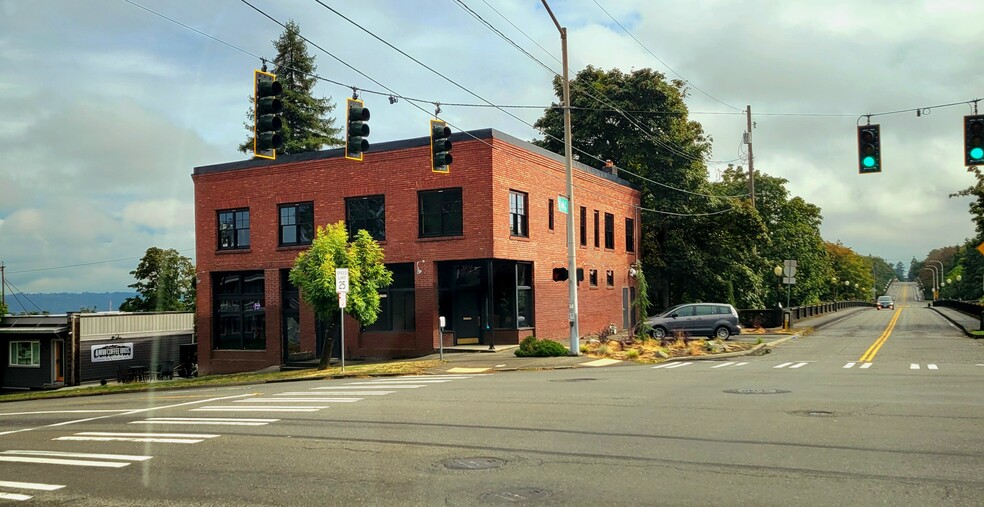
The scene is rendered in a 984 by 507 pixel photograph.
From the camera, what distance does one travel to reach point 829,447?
9352 mm

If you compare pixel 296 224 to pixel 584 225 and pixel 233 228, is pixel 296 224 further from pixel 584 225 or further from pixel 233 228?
pixel 584 225

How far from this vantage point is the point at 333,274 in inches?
1027

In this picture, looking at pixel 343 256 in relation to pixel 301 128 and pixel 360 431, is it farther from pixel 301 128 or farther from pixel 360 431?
pixel 301 128

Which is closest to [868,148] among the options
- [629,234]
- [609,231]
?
[609,231]

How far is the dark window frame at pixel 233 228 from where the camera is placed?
35625 millimetres

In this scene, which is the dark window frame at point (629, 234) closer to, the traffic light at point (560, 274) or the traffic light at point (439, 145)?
the traffic light at point (560, 274)

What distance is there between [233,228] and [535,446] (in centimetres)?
2900

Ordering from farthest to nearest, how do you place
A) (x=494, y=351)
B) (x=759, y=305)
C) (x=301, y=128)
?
(x=301, y=128)
(x=759, y=305)
(x=494, y=351)

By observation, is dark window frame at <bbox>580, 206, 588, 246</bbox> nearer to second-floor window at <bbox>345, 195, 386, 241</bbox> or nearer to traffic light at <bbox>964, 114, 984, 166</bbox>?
second-floor window at <bbox>345, 195, 386, 241</bbox>

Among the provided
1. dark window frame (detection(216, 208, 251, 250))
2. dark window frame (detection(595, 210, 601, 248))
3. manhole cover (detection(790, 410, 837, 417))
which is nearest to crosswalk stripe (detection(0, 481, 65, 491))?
manhole cover (detection(790, 410, 837, 417))

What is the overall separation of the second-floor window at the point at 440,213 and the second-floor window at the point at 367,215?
5.94 ft

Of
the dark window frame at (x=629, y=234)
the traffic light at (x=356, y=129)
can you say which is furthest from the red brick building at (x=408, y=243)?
the traffic light at (x=356, y=129)

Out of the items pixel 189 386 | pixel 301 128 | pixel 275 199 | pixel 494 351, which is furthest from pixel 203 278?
pixel 301 128

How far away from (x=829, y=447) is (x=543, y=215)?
972 inches
